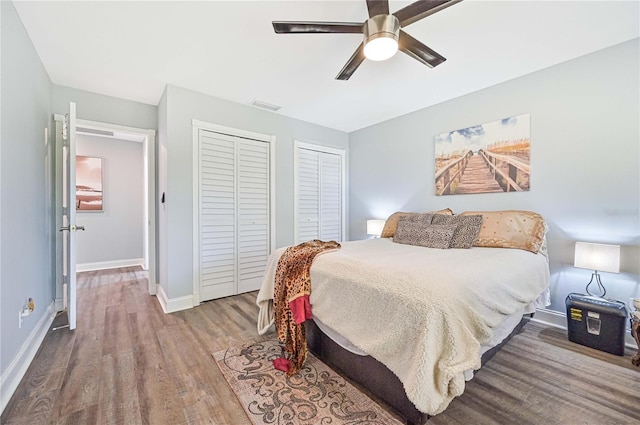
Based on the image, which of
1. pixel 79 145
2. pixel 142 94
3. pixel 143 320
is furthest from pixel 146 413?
pixel 79 145

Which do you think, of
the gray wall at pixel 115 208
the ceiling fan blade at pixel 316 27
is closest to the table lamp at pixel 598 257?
the ceiling fan blade at pixel 316 27

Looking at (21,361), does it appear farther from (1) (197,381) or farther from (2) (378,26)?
(2) (378,26)

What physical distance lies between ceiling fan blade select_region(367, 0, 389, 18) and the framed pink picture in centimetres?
563

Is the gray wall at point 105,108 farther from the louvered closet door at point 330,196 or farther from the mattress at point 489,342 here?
the mattress at point 489,342

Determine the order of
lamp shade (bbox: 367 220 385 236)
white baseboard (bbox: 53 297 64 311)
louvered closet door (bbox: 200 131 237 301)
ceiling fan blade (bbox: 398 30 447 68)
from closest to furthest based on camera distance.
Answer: ceiling fan blade (bbox: 398 30 447 68), white baseboard (bbox: 53 297 64 311), louvered closet door (bbox: 200 131 237 301), lamp shade (bbox: 367 220 385 236)

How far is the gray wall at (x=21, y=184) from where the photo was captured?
66.4 inches

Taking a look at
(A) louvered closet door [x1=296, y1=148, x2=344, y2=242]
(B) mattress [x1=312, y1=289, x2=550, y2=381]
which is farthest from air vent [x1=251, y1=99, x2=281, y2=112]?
(B) mattress [x1=312, y1=289, x2=550, y2=381]

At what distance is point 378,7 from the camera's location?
1641mm

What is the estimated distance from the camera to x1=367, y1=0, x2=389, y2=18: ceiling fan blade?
1610 millimetres

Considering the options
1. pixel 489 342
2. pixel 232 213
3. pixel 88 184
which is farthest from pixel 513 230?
pixel 88 184

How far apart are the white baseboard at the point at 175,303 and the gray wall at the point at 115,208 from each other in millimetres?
2887

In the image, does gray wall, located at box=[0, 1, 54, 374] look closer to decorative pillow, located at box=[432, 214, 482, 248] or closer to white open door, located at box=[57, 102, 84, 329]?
white open door, located at box=[57, 102, 84, 329]

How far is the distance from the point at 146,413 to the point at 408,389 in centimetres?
146

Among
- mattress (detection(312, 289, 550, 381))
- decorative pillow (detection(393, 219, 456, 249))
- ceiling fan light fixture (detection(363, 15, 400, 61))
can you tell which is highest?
ceiling fan light fixture (detection(363, 15, 400, 61))
